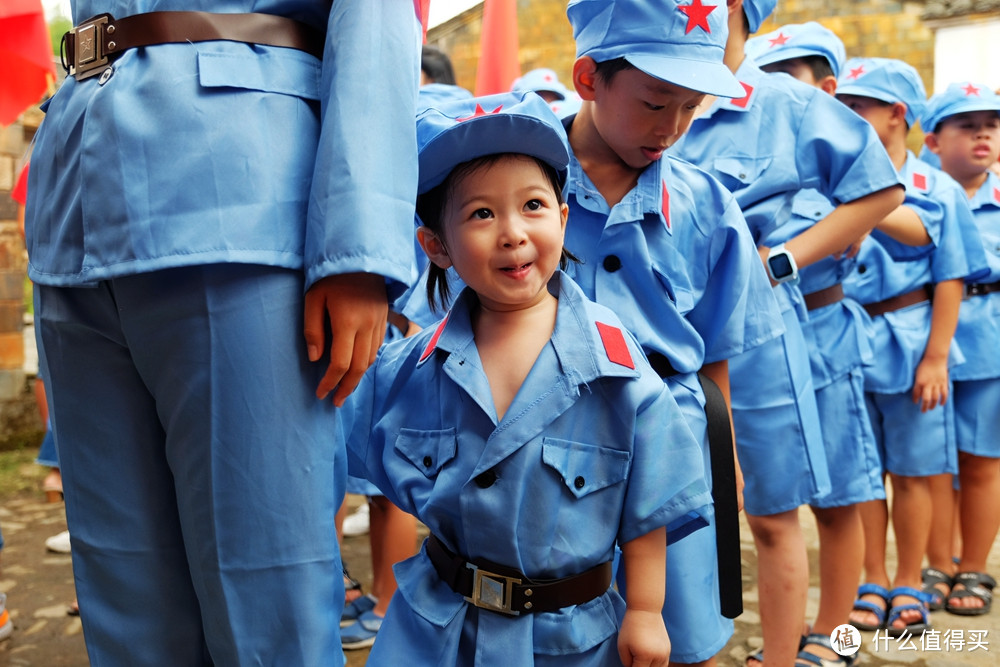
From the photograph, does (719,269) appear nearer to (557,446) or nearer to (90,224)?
(557,446)

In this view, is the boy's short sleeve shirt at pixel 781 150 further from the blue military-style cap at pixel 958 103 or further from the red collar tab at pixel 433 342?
the blue military-style cap at pixel 958 103

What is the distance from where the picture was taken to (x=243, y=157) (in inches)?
50.3

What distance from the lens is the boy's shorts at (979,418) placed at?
3736 millimetres

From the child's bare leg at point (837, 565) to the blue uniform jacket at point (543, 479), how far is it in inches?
58.9

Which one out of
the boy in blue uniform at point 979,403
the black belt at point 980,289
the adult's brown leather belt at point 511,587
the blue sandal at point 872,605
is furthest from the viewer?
the black belt at point 980,289

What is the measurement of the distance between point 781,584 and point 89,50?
77.3 inches

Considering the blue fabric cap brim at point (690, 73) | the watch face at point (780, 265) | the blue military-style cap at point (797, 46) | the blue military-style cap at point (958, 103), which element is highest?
the blue fabric cap brim at point (690, 73)

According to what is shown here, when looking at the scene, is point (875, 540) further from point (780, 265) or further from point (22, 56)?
point (22, 56)

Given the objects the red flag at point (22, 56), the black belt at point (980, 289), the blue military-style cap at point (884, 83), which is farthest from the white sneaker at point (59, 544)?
the black belt at point (980, 289)

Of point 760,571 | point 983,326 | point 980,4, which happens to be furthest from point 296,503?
point 980,4

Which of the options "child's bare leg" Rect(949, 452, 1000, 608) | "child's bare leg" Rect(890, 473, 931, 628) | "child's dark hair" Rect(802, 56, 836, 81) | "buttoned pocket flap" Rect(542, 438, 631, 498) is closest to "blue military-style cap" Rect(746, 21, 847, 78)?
"child's dark hair" Rect(802, 56, 836, 81)

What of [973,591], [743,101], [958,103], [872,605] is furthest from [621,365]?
[958,103]

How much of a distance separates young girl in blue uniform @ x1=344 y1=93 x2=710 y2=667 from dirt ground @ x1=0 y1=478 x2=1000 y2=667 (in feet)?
4.95

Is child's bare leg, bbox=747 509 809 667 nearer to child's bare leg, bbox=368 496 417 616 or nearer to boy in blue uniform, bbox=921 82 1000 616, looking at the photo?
child's bare leg, bbox=368 496 417 616
